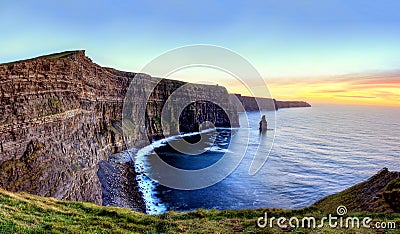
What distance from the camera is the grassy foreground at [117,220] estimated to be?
12.5 metres

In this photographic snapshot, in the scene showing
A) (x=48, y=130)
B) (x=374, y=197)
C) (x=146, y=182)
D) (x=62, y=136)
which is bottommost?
(x=146, y=182)

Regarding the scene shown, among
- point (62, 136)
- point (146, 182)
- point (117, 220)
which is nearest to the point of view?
point (117, 220)

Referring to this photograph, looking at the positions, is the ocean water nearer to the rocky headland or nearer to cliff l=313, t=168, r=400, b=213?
the rocky headland

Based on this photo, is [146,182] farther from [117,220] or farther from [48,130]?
[117,220]

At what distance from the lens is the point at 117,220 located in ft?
50.3

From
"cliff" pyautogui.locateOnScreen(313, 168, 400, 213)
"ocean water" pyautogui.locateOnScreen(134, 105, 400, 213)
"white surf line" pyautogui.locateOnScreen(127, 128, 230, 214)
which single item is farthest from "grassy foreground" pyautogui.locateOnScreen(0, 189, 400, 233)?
"ocean water" pyautogui.locateOnScreen(134, 105, 400, 213)

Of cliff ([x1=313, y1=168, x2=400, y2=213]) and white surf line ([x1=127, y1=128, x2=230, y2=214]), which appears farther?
white surf line ([x1=127, y1=128, x2=230, y2=214])

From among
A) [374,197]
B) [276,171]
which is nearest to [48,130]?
[374,197]

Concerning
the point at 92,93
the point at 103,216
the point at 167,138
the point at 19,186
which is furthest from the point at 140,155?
the point at 103,216

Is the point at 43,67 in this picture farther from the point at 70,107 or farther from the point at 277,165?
the point at 277,165

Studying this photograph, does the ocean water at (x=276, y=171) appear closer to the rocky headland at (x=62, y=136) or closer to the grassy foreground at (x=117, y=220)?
the rocky headland at (x=62, y=136)

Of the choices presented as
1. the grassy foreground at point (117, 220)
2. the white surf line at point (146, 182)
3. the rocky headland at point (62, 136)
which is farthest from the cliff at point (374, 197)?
the rocky headland at point (62, 136)

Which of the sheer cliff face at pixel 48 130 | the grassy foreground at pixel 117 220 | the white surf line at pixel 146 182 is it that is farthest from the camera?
the white surf line at pixel 146 182

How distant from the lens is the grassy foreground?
12.5 meters
